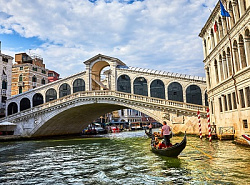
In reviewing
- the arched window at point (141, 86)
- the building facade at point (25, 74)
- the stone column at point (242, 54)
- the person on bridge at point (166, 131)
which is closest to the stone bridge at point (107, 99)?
the arched window at point (141, 86)

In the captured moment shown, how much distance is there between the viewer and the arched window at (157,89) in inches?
932

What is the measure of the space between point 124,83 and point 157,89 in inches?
154

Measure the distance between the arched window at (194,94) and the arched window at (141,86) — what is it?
442 centimetres

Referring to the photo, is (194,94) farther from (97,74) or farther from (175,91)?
(97,74)

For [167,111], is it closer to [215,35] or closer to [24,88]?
[215,35]

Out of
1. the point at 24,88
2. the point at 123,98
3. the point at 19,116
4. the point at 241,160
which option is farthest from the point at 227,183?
the point at 24,88

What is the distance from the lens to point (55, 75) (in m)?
50.5

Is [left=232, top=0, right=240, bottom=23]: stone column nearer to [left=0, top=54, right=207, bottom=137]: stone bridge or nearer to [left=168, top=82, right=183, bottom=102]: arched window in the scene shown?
[left=0, top=54, right=207, bottom=137]: stone bridge

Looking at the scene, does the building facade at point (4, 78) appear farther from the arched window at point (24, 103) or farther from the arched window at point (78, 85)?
the arched window at point (78, 85)

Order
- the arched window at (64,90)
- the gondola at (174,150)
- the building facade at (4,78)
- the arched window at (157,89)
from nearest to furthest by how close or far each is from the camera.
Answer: the gondola at (174,150)
the arched window at (157,89)
the arched window at (64,90)
the building facade at (4,78)

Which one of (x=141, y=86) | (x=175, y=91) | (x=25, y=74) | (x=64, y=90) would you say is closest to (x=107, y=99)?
(x=141, y=86)

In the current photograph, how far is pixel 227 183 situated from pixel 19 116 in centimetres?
2463

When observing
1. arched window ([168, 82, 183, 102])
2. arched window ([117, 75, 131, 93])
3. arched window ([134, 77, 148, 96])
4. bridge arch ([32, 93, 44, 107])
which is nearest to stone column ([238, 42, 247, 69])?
arched window ([168, 82, 183, 102])

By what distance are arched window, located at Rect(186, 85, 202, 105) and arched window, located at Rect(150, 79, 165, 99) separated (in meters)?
2.56
